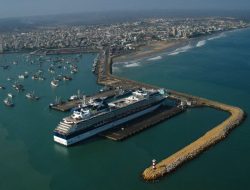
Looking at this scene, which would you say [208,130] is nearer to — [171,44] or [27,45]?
[171,44]

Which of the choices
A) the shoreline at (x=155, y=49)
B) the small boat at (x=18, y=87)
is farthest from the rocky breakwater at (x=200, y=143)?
the shoreline at (x=155, y=49)

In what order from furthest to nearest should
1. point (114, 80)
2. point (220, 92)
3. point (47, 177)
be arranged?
point (114, 80) → point (220, 92) → point (47, 177)

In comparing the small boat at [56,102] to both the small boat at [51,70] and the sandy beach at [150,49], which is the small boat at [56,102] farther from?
the sandy beach at [150,49]

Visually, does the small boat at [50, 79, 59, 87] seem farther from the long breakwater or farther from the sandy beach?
the sandy beach

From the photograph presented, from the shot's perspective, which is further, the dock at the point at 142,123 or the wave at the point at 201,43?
the wave at the point at 201,43

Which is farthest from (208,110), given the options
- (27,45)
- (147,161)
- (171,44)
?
(27,45)

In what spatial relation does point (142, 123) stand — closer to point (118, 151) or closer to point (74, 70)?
point (118, 151)
